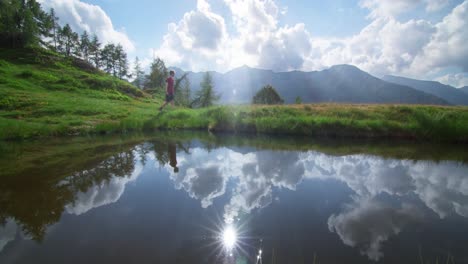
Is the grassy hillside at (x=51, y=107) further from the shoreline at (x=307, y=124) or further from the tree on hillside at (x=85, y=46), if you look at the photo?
the tree on hillside at (x=85, y=46)

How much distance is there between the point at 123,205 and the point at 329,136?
1020cm

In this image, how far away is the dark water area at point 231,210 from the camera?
235cm

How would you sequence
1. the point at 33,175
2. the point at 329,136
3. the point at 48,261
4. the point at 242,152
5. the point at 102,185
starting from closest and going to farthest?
the point at 48,261, the point at 102,185, the point at 33,175, the point at 242,152, the point at 329,136

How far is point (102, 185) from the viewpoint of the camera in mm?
4219

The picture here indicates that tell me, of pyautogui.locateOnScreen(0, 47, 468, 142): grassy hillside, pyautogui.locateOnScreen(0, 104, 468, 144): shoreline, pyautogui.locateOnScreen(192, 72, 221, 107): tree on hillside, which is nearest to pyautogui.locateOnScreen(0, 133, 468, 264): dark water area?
pyautogui.locateOnScreen(0, 104, 468, 144): shoreline

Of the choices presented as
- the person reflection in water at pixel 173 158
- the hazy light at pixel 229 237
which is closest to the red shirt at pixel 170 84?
the person reflection in water at pixel 173 158

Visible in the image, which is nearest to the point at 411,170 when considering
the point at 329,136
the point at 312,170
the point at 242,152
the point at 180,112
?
the point at 312,170

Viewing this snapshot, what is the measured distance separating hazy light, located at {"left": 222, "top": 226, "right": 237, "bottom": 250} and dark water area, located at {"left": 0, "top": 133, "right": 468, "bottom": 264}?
0.04 ft

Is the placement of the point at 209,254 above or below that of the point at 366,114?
below

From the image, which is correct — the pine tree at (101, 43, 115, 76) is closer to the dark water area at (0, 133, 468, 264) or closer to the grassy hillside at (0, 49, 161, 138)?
the grassy hillside at (0, 49, 161, 138)

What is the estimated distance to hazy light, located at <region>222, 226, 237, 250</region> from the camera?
8.22 ft

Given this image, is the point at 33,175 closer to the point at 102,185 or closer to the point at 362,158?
the point at 102,185

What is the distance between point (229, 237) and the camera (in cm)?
266

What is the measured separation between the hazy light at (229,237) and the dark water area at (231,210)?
0.04ft
